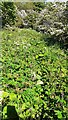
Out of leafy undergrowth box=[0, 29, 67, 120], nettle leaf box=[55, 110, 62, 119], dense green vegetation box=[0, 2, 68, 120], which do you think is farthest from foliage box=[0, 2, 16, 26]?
nettle leaf box=[55, 110, 62, 119]

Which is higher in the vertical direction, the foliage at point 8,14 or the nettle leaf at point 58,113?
the nettle leaf at point 58,113

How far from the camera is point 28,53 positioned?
6176mm

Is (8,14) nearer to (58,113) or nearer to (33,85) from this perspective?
(33,85)

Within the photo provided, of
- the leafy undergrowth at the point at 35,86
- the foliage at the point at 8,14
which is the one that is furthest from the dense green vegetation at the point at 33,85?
the foliage at the point at 8,14

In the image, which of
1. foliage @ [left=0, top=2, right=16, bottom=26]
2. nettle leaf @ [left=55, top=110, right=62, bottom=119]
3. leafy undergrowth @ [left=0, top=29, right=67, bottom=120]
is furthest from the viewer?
foliage @ [left=0, top=2, right=16, bottom=26]

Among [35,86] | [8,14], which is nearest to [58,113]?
[35,86]

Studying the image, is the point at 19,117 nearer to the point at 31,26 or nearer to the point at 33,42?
the point at 33,42

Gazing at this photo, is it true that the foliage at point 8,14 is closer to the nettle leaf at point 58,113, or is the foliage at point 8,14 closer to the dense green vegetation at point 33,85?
the dense green vegetation at point 33,85

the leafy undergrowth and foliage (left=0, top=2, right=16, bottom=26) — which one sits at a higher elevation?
the leafy undergrowth

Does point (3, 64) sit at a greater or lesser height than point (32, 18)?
greater

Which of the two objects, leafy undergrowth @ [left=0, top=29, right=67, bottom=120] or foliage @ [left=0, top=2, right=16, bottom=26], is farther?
foliage @ [left=0, top=2, right=16, bottom=26]

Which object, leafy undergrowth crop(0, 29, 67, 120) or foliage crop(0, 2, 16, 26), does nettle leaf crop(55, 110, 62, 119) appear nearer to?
leafy undergrowth crop(0, 29, 67, 120)

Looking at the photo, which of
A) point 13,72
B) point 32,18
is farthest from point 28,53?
point 32,18

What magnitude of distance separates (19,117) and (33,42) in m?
4.92
